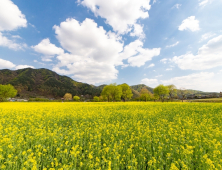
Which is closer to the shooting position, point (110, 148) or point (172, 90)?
point (110, 148)

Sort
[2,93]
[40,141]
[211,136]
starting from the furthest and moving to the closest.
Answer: [2,93], [211,136], [40,141]

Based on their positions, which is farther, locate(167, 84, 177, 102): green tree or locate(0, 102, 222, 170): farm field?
locate(167, 84, 177, 102): green tree

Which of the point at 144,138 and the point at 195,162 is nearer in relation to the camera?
the point at 195,162

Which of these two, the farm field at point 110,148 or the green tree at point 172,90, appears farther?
the green tree at point 172,90

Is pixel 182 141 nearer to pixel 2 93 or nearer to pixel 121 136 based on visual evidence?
pixel 121 136

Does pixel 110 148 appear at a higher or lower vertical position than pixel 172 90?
lower

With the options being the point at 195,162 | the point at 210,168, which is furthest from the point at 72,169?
the point at 195,162

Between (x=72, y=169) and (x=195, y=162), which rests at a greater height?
(x=72, y=169)

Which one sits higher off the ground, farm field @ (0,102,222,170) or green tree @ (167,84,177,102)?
green tree @ (167,84,177,102)

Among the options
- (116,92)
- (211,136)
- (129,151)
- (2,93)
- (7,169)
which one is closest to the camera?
(7,169)

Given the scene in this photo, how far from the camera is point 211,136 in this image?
668cm

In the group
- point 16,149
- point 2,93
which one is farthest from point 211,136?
point 2,93

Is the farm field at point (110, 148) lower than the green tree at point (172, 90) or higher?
lower

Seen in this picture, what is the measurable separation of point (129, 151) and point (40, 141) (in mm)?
4942
